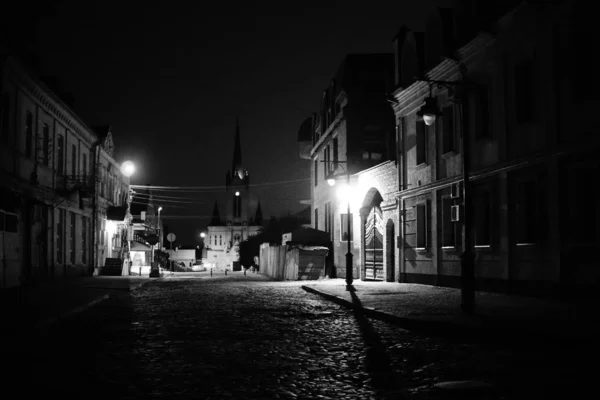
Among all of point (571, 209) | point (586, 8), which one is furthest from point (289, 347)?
point (586, 8)

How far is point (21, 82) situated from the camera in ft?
79.0

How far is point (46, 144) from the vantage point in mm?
28500

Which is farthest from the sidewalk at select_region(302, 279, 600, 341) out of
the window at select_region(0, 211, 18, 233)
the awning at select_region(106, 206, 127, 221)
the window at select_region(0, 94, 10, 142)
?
the awning at select_region(106, 206, 127, 221)

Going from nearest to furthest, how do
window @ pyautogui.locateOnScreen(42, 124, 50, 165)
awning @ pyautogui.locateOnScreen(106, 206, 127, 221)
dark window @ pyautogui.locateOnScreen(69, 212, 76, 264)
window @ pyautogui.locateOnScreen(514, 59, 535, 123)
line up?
window @ pyautogui.locateOnScreen(514, 59, 535, 123)
window @ pyautogui.locateOnScreen(42, 124, 50, 165)
dark window @ pyautogui.locateOnScreen(69, 212, 76, 264)
awning @ pyautogui.locateOnScreen(106, 206, 127, 221)

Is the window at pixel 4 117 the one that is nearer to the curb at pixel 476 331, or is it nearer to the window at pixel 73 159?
the window at pixel 73 159

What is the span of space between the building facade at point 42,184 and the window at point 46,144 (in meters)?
0.05

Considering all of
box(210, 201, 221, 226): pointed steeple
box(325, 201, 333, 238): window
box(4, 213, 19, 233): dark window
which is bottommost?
box(4, 213, 19, 233): dark window

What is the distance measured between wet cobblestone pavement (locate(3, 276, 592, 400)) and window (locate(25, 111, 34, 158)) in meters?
15.2

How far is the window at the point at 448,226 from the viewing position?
22.2 m

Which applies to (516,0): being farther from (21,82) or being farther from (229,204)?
(229,204)

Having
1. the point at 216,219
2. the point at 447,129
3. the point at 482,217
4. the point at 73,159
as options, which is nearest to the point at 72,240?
the point at 73,159

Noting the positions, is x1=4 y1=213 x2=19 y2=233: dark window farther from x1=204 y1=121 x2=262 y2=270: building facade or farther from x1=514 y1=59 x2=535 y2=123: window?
x1=204 y1=121 x2=262 y2=270: building facade

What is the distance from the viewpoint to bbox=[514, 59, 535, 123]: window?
58.1 feet

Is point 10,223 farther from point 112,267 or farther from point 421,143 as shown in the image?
point 112,267
